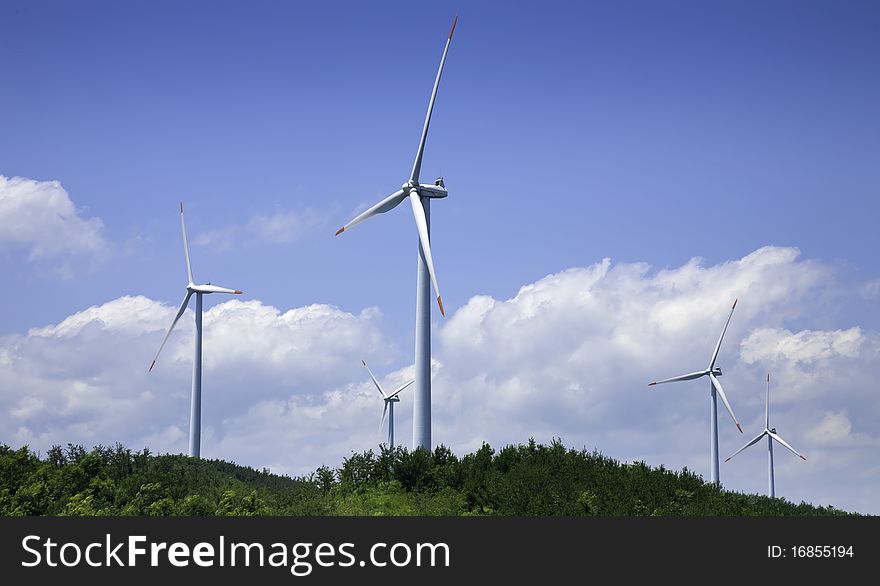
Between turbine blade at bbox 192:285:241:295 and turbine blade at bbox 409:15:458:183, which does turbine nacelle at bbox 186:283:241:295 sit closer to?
turbine blade at bbox 192:285:241:295

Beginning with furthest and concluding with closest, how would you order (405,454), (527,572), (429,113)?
(429,113) < (405,454) < (527,572)

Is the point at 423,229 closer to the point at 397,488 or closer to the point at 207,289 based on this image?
the point at 397,488

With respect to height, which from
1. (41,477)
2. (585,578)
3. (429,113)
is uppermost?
(429,113)

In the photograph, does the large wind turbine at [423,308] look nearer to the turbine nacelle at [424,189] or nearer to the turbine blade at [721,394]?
the turbine nacelle at [424,189]

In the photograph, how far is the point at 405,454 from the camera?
4659cm

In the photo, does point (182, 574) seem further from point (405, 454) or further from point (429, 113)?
point (429, 113)

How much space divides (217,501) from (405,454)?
31.0 ft

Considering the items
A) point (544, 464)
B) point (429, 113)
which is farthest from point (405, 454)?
point (429, 113)

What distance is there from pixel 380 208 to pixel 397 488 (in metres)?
19.4

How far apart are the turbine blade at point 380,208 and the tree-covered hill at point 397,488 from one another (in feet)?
51.3

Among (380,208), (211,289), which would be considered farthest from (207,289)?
(380,208)

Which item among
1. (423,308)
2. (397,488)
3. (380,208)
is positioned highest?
(380,208)

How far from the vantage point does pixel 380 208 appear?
57.9 metres

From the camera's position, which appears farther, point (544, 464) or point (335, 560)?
point (544, 464)
